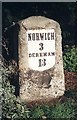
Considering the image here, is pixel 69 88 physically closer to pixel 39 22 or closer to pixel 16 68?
pixel 16 68

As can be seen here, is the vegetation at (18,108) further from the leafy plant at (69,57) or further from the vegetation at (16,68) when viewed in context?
the leafy plant at (69,57)

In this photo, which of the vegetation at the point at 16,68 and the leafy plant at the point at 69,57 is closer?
the vegetation at the point at 16,68

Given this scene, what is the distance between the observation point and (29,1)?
6785 mm

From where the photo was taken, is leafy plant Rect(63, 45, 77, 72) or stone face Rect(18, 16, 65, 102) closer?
stone face Rect(18, 16, 65, 102)

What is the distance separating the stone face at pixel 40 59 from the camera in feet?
22.0

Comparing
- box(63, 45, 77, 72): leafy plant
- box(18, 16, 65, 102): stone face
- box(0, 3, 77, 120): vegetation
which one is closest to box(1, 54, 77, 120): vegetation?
box(0, 3, 77, 120): vegetation

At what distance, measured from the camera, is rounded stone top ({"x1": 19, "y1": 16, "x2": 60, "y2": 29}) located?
6.72 m

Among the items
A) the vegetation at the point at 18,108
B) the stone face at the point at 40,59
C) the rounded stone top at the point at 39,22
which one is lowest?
the vegetation at the point at 18,108

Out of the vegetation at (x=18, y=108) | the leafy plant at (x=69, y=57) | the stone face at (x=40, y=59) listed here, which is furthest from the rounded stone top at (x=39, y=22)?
the vegetation at (x=18, y=108)

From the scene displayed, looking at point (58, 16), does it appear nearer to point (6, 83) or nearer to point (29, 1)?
point (29, 1)

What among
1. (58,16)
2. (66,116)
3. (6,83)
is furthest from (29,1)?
(66,116)

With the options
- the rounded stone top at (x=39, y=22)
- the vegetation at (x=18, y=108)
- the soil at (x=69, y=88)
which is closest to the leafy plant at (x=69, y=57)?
the soil at (x=69, y=88)

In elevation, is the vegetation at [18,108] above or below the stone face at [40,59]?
below

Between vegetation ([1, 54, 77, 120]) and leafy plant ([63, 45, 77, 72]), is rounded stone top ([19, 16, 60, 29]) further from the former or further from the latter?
vegetation ([1, 54, 77, 120])
